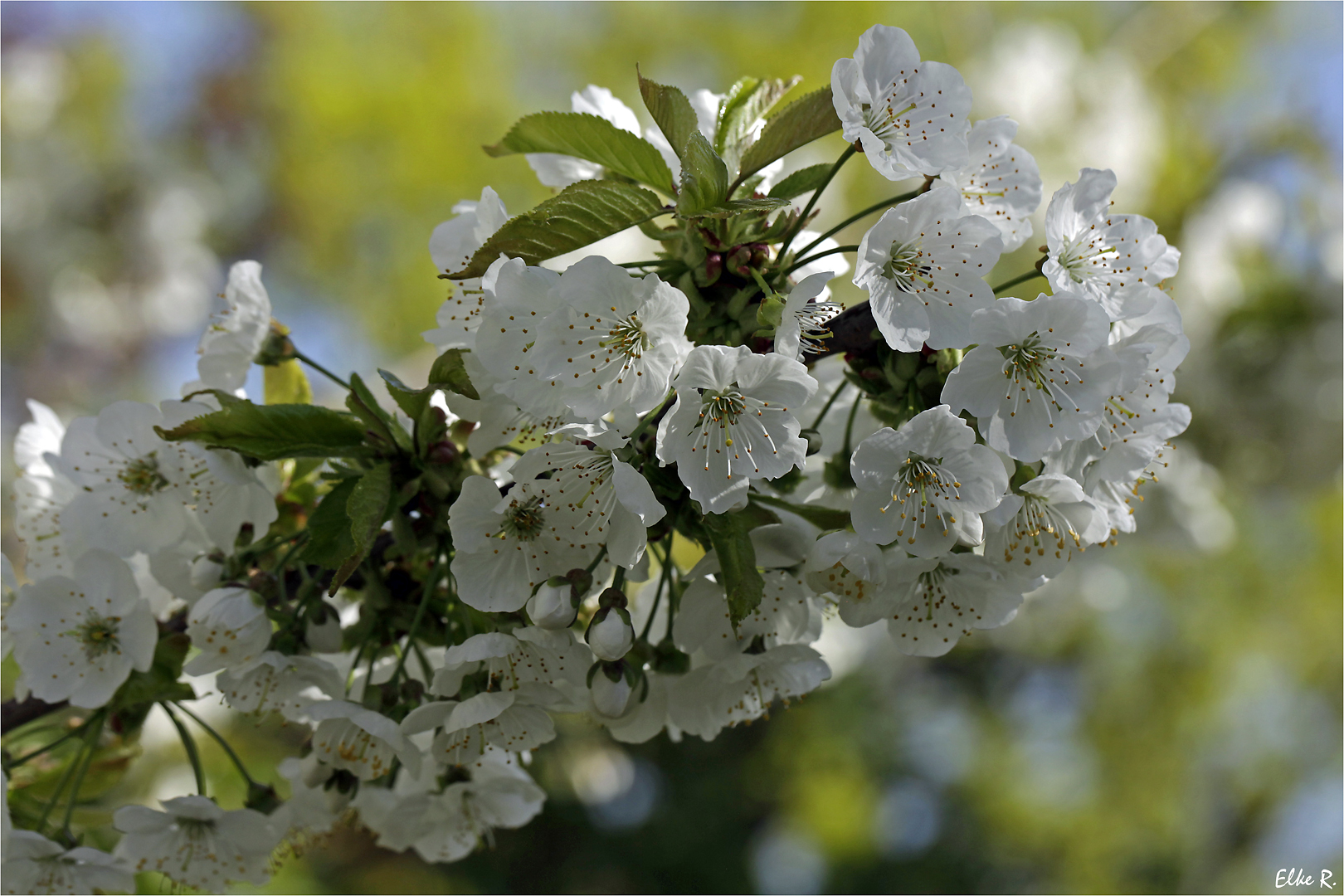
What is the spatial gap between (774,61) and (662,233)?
14.7 feet

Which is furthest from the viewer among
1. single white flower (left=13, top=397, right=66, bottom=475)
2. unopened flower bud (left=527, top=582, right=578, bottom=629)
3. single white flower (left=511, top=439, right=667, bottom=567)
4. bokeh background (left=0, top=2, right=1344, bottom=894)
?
bokeh background (left=0, top=2, right=1344, bottom=894)

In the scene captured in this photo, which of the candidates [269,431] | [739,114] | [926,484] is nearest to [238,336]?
[269,431]

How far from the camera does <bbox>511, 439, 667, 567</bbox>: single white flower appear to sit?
90 cm

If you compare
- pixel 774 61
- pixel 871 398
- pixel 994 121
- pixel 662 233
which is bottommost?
pixel 871 398

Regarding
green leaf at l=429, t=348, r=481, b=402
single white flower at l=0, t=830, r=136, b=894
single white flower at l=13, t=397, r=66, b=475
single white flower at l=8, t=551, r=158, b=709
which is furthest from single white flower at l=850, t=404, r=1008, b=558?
single white flower at l=13, t=397, r=66, b=475

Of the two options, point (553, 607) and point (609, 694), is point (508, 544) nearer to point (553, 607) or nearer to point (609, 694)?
point (553, 607)

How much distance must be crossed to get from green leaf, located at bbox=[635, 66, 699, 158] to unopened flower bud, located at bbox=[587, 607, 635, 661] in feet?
1.74

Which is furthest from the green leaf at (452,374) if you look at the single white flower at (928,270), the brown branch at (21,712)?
the brown branch at (21,712)

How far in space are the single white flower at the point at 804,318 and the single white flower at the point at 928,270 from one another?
6cm

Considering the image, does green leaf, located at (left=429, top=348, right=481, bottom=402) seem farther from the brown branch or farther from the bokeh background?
the bokeh background

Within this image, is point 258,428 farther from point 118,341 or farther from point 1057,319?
point 118,341

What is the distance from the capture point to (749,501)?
1091 millimetres

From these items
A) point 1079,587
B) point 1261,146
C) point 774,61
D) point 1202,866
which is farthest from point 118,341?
point 1202,866

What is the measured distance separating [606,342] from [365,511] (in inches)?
13.1
